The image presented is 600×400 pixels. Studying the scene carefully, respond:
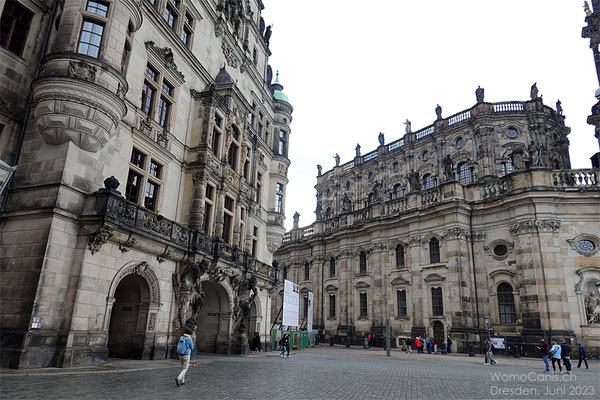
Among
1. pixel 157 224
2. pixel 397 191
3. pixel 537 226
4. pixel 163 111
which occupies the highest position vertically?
pixel 397 191

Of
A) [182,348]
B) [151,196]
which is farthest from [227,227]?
[182,348]

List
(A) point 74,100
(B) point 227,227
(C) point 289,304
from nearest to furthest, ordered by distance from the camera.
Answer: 1. (A) point 74,100
2. (B) point 227,227
3. (C) point 289,304

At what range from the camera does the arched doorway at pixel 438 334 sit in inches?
1430

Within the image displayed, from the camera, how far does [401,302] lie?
41000 millimetres

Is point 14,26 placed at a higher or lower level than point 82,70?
higher

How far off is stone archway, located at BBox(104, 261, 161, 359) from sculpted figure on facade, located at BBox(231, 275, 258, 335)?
7.48 m

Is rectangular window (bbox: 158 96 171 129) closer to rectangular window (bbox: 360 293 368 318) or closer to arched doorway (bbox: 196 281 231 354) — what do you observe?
arched doorway (bbox: 196 281 231 354)

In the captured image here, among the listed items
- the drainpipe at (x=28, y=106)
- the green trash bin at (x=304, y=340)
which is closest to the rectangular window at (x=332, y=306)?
the green trash bin at (x=304, y=340)

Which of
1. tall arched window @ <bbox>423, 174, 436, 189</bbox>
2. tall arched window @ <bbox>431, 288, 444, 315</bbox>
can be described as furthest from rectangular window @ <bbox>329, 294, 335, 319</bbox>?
tall arched window @ <bbox>423, 174, 436, 189</bbox>

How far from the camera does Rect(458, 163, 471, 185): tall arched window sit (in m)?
45.0

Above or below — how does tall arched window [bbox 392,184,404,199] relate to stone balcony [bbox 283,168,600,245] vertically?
above

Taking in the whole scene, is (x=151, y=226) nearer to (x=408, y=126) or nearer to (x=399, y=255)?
(x=399, y=255)

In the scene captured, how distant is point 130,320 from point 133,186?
6.32 metres

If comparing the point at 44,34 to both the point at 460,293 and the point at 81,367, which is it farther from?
the point at 460,293
